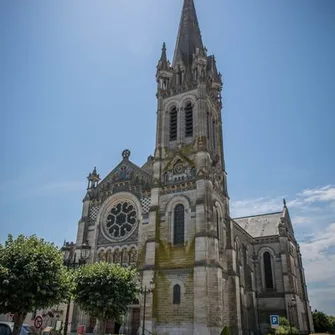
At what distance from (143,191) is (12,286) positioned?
17.9 m

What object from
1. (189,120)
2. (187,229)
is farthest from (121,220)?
(189,120)

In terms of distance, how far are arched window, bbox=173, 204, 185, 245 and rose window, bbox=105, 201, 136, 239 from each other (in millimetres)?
4385

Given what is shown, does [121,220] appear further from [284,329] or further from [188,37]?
[188,37]

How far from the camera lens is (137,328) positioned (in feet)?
96.1

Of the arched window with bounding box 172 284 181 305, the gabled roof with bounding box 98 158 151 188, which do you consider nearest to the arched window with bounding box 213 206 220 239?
the arched window with bounding box 172 284 181 305

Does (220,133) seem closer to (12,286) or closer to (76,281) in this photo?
(76,281)

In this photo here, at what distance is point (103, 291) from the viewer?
23422 mm

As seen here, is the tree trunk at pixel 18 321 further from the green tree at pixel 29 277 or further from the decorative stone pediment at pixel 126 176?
the decorative stone pediment at pixel 126 176

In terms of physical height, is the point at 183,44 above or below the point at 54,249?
above

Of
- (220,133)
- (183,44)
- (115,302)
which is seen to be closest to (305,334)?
(220,133)

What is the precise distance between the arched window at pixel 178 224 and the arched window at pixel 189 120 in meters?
8.45

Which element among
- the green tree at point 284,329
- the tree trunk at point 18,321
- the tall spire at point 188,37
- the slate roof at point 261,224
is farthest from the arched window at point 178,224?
the slate roof at point 261,224

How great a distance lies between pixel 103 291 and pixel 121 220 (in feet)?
38.3

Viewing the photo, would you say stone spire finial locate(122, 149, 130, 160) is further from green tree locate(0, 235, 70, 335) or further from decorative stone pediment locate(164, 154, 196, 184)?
green tree locate(0, 235, 70, 335)
